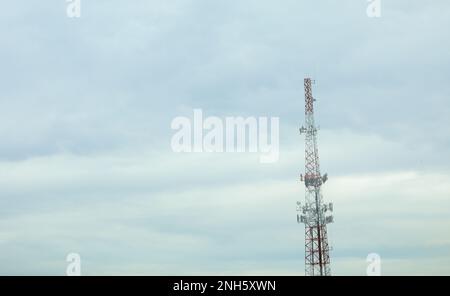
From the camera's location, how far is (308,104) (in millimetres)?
111812
